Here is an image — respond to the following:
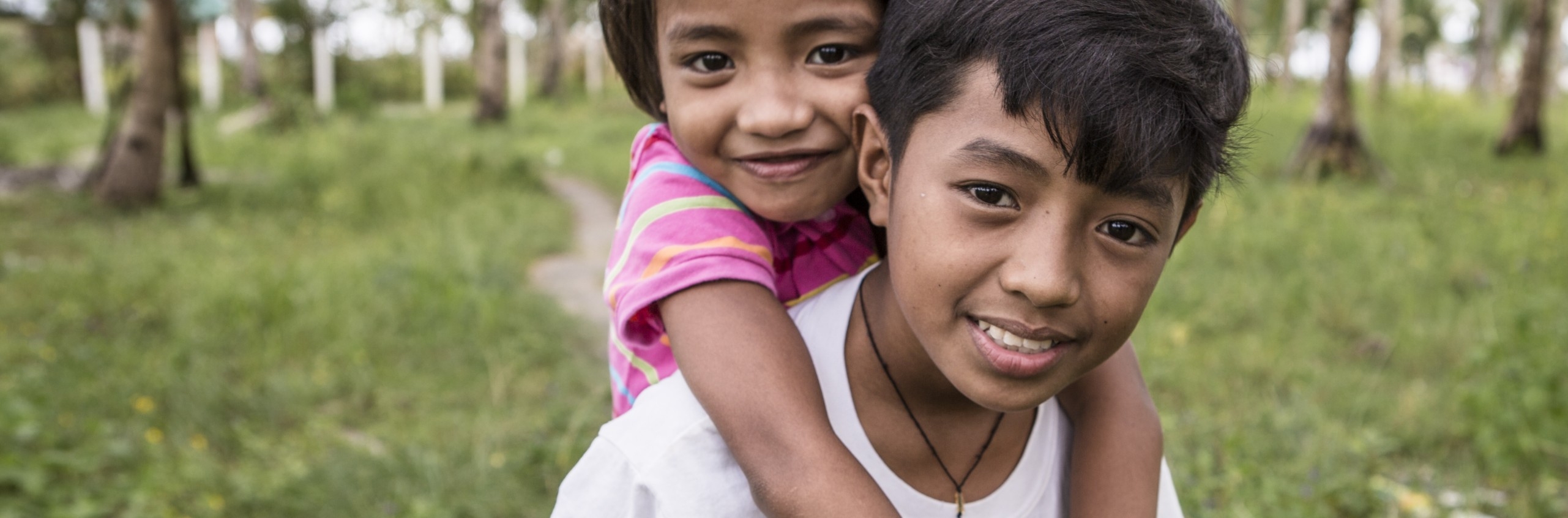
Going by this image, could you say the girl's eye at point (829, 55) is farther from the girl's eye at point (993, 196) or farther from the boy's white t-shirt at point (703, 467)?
the girl's eye at point (993, 196)

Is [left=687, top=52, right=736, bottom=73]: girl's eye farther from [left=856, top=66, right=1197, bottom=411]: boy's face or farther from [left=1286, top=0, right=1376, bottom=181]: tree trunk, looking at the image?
[left=1286, top=0, right=1376, bottom=181]: tree trunk

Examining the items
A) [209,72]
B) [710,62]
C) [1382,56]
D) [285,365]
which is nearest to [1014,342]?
[710,62]

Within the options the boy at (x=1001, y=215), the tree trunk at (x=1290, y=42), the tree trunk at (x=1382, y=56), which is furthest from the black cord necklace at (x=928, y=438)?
the tree trunk at (x=1290, y=42)

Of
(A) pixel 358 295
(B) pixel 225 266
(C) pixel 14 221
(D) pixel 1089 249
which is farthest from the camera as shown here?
(C) pixel 14 221

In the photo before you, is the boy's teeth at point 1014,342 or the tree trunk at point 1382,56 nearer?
the boy's teeth at point 1014,342

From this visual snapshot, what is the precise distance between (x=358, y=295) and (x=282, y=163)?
474 cm

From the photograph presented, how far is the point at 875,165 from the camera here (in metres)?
1.35

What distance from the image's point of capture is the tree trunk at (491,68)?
14.9 meters

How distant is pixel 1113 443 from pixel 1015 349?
14.1 inches

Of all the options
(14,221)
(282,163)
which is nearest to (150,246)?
(14,221)

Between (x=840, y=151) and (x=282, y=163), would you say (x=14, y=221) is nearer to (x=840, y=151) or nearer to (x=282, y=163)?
(x=282, y=163)

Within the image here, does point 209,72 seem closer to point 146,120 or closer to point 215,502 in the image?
point 146,120

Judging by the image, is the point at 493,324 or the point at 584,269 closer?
the point at 493,324

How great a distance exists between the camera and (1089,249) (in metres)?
1.13
